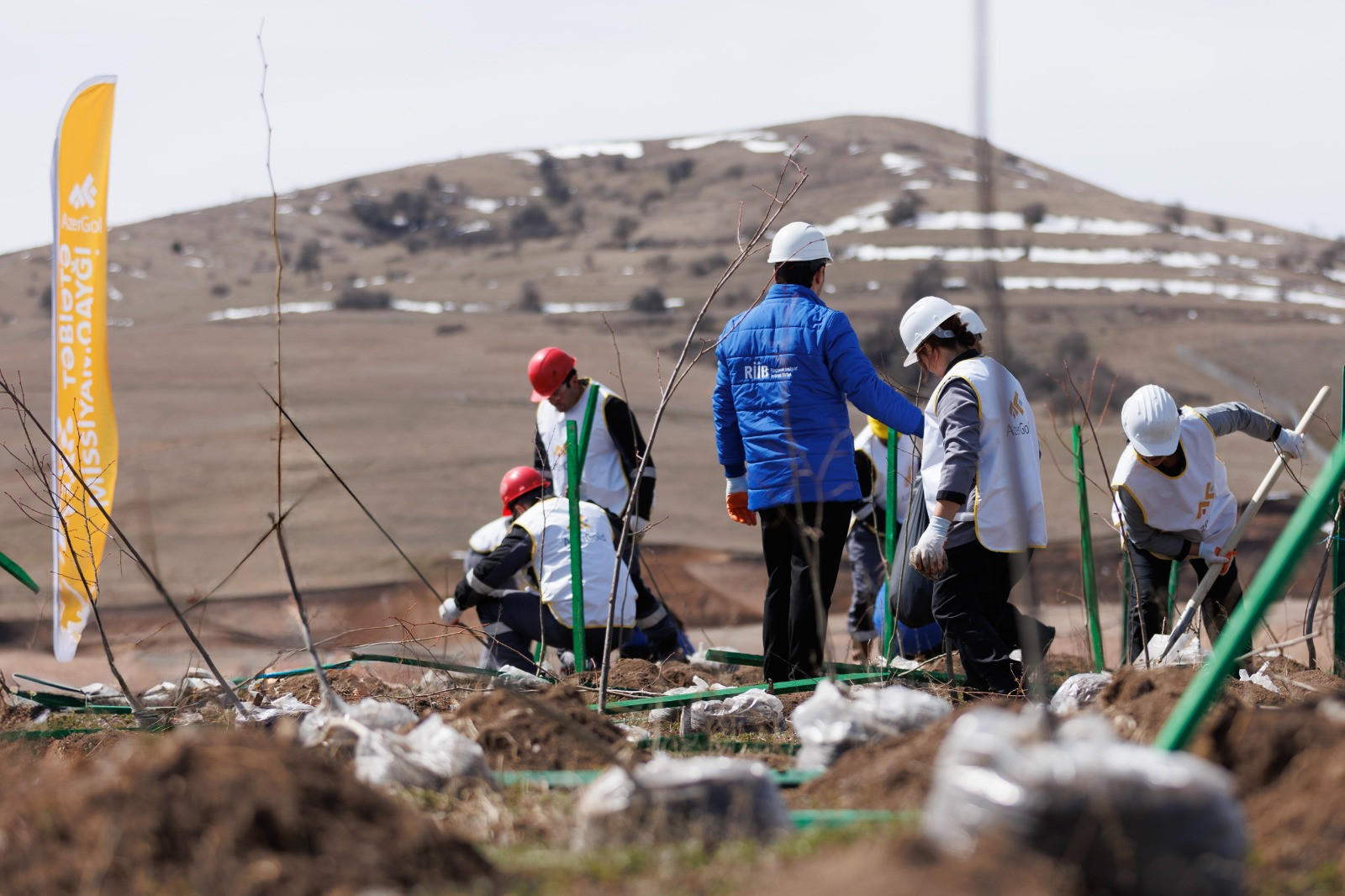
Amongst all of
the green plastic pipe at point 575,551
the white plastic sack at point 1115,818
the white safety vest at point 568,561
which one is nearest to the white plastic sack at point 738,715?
the green plastic pipe at point 575,551

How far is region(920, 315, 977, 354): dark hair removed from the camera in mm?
4840

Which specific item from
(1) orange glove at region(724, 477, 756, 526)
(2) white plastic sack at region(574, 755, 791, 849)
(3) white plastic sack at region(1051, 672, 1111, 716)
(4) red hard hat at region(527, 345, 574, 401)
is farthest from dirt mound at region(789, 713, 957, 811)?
(4) red hard hat at region(527, 345, 574, 401)

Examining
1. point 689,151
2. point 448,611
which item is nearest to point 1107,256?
point 689,151

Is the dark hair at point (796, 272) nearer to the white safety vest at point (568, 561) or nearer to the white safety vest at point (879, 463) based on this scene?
the white safety vest at point (568, 561)

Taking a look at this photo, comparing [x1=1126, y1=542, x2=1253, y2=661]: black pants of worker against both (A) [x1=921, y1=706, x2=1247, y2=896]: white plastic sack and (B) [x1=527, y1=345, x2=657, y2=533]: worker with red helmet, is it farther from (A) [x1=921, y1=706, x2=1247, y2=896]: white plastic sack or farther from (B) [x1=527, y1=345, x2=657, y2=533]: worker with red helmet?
(A) [x1=921, y1=706, x2=1247, y2=896]: white plastic sack

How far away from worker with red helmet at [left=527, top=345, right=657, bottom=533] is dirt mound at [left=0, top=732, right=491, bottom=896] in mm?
4497

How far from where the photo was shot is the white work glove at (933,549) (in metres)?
4.60

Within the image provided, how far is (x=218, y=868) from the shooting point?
2086 millimetres

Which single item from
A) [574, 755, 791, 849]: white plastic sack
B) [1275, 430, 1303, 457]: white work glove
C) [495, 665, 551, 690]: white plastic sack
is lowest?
[495, 665, 551, 690]: white plastic sack

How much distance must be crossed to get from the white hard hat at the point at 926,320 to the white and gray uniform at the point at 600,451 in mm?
2185

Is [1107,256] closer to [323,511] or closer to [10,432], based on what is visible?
[323,511]

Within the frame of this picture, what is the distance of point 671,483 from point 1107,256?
34.6 m

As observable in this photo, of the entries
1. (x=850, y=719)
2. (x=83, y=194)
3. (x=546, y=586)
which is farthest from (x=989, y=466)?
(x=83, y=194)

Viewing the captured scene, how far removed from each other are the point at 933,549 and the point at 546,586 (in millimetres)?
2314
